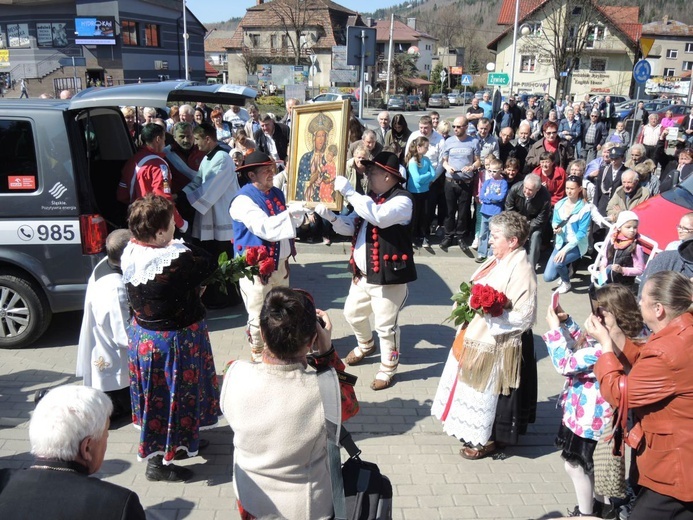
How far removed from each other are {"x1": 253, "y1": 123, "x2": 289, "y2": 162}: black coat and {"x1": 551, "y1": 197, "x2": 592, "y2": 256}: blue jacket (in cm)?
542

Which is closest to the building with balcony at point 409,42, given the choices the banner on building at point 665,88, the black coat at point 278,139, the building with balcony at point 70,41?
the banner on building at point 665,88

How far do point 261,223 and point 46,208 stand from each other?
215cm

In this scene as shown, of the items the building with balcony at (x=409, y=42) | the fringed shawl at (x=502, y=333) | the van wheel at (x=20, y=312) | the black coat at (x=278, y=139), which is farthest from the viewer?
the building with balcony at (x=409, y=42)

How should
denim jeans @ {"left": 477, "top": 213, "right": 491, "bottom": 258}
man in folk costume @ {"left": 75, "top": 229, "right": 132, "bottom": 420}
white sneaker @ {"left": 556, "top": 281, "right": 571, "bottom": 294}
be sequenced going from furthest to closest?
denim jeans @ {"left": 477, "top": 213, "right": 491, "bottom": 258} → white sneaker @ {"left": 556, "top": 281, "right": 571, "bottom": 294} → man in folk costume @ {"left": 75, "top": 229, "right": 132, "bottom": 420}

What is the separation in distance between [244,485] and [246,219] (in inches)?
109

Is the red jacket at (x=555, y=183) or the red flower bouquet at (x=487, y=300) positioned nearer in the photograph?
the red flower bouquet at (x=487, y=300)

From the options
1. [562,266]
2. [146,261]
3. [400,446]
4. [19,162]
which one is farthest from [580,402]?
[19,162]

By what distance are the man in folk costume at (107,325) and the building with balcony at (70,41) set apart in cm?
4003

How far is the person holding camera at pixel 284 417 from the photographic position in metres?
2.66

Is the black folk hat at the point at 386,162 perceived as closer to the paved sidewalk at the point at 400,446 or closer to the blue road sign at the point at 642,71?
the paved sidewalk at the point at 400,446

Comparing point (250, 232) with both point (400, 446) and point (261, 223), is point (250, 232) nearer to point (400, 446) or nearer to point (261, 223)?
point (261, 223)

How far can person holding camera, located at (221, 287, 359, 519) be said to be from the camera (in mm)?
2658

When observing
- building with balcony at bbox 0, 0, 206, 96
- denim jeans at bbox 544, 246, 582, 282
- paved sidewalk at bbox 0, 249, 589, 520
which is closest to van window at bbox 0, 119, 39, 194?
paved sidewalk at bbox 0, 249, 589, 520

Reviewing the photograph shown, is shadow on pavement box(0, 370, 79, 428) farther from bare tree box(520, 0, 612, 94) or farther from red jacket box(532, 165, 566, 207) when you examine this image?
bare tree box(520, 0, 612, 94)
